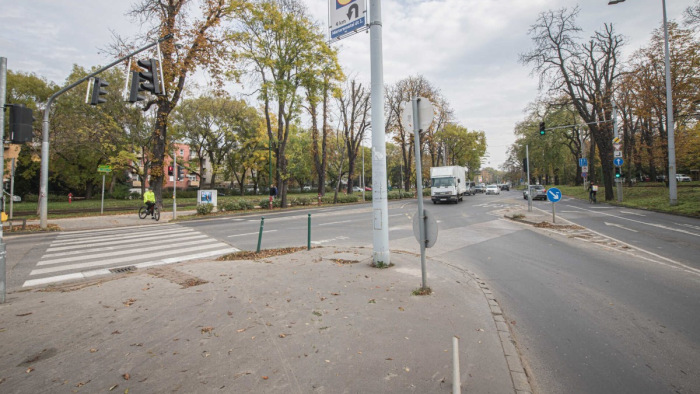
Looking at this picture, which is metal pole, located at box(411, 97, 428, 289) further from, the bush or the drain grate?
the bush

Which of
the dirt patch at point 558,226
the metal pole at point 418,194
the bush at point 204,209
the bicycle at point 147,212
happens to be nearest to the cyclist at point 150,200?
the bicycle at point 147,212

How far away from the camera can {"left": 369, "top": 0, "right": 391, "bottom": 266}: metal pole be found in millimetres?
6582

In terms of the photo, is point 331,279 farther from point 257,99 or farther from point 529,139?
point 529,139

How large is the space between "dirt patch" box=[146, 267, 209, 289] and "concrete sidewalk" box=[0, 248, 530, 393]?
0.06 metres

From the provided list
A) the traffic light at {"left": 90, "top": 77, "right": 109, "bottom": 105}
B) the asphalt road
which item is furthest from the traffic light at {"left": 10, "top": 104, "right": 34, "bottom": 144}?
the traffic light at {"left": 90, "top": 77, "right": 109, "bottom": 105}

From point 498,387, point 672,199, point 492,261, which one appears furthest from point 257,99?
point 672,199

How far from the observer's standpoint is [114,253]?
912 centimetres

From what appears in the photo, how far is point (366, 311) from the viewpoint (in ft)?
13.9

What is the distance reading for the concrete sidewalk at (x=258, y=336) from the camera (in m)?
2.77

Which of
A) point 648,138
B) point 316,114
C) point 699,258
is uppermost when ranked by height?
point 316,114

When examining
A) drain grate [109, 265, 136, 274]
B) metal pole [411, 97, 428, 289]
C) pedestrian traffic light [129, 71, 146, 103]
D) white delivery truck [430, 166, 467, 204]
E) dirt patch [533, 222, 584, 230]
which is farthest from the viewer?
white delivery truck [430, 166, 467, 204]

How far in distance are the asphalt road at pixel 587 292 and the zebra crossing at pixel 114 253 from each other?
0.95ft

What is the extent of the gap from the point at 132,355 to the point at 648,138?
48.6 m

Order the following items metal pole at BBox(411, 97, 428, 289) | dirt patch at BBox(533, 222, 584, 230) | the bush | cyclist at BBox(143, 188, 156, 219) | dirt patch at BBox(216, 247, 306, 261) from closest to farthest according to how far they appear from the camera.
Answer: metal pole at BBox(411, 97, 428, 289) < dirt patch at BBox(216, 247, 306, 261) < dirt patch at BBox(533, 222, 584, 230) < cyclist at BBox(143, 188, 156, 219) < the bush
